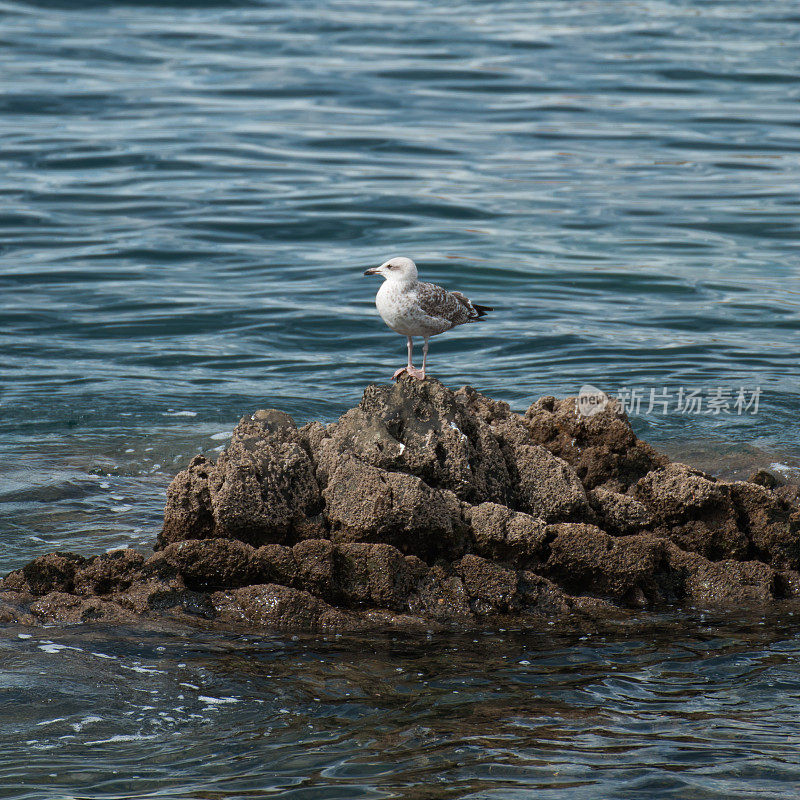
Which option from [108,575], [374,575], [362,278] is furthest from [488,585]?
[362,278]

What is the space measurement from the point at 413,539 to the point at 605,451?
1.48 metres

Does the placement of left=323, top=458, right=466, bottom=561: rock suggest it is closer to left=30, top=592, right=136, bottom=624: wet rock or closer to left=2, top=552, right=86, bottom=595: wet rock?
left=30, top=592, right=136, bottom=624: wet rock

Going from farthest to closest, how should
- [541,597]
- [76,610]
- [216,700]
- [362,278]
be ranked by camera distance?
[362,278] → [541,597] → [76,610] → [216,700]

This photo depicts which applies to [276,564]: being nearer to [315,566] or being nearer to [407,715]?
[315,566]

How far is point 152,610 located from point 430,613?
136 centimetres

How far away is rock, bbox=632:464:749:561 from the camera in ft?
20.9

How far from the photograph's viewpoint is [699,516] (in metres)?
6.44

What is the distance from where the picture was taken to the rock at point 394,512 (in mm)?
5914

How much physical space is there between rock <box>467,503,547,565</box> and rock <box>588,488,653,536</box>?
0.53 metres

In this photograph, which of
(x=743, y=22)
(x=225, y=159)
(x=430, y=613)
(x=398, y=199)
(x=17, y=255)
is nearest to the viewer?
(x=430, y=613)

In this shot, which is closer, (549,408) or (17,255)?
(549,408)

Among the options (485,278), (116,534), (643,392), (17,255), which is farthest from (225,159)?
(116,534)

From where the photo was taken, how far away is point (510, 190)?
20031 millimetres

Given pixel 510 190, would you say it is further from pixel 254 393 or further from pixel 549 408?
pixel 549 408
